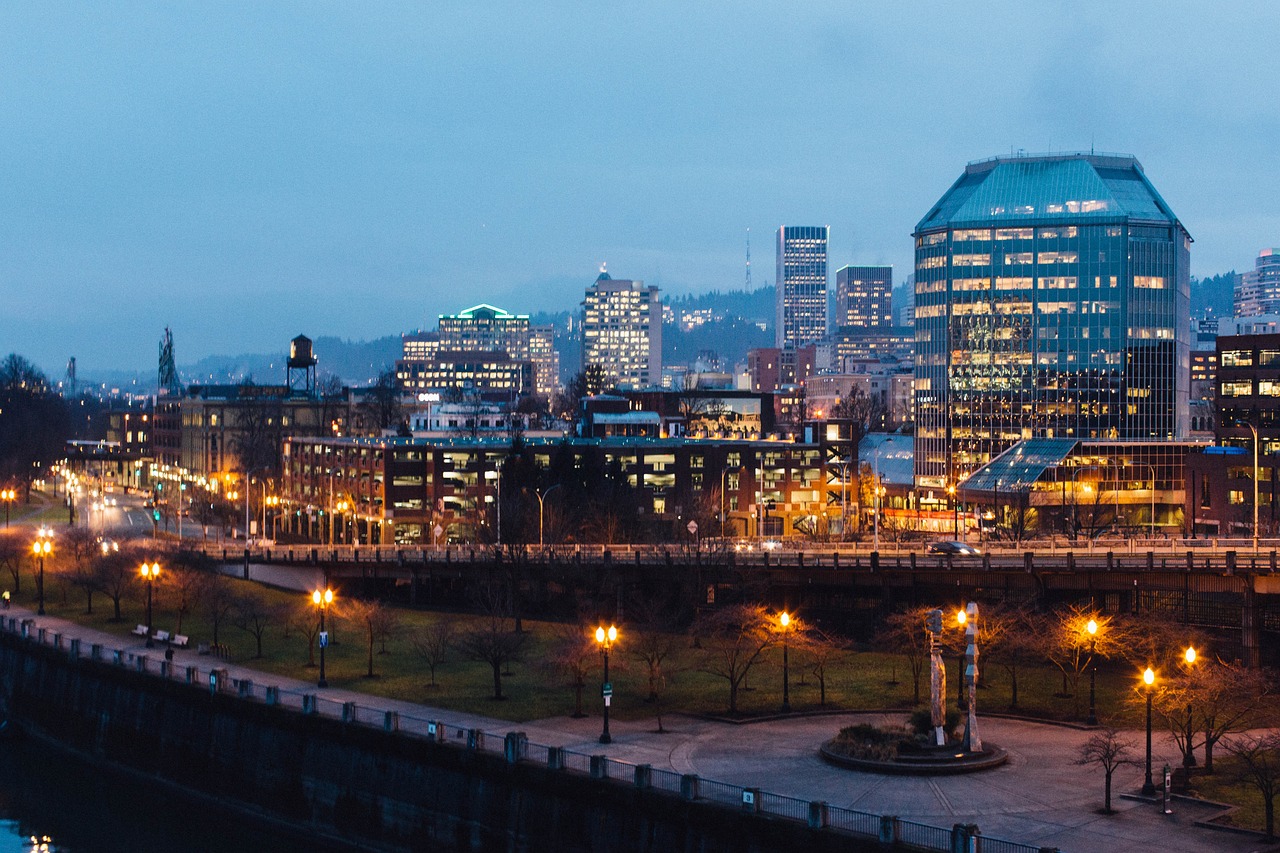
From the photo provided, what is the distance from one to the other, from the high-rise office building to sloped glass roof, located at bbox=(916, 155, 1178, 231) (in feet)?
0.50

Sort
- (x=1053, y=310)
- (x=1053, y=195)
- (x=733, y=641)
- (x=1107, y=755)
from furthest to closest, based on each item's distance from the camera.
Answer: (x=1053, y=195) < (x=1053, y=310) < (x=733, y=641) < (x=1107, y=755)

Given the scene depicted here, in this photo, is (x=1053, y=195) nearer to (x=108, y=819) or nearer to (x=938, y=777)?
(x=108, y=819)

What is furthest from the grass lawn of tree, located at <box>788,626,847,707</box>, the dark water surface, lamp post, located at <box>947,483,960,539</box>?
lamp post, located at <box>947,483,960,539</box>

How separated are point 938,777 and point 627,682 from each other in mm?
19241

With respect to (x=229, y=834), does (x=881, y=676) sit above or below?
above

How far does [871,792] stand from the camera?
47.4 meters

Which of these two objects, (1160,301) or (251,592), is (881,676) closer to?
(251,592)

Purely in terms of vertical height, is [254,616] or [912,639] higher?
[912,639]

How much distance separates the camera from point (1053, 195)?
17212 cm

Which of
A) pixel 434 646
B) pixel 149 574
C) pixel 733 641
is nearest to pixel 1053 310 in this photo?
pixel 733 641

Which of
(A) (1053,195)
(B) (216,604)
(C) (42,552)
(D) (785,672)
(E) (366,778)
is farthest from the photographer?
(A) (1053,195)

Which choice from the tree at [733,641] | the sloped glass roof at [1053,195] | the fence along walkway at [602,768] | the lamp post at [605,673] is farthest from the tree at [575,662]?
the sloped glass roof at [1053,195]

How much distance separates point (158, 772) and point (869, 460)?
423 ft

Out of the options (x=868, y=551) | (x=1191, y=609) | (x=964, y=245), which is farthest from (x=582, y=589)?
(x=964, y=245)
